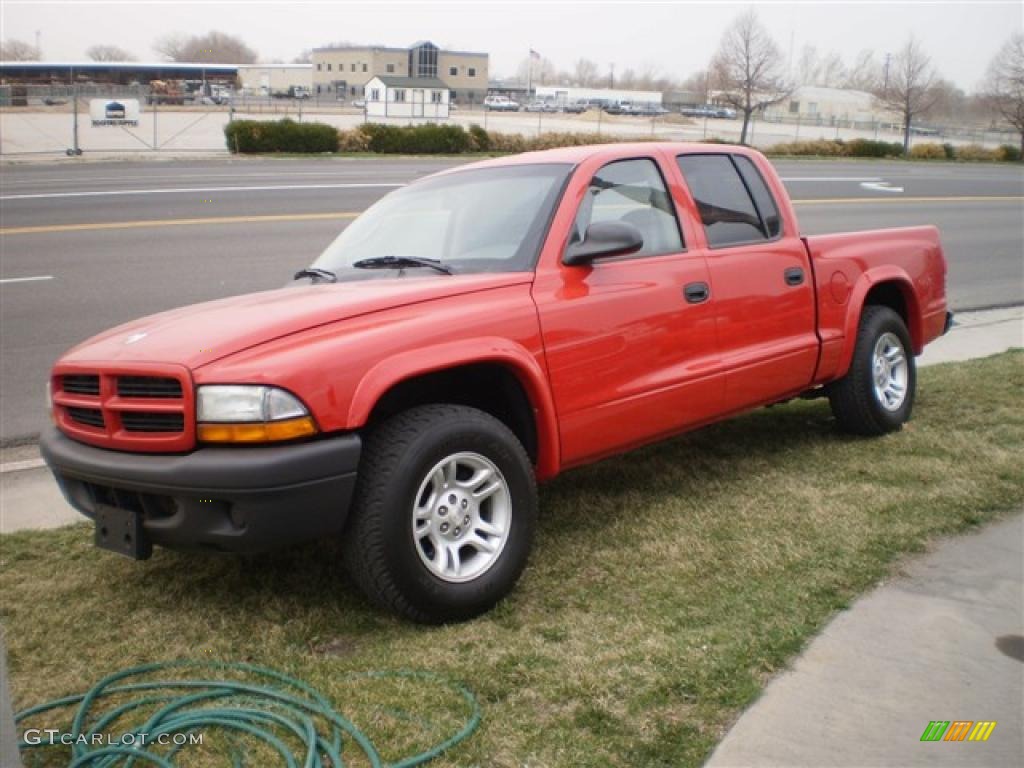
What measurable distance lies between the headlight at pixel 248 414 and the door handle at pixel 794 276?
3.07 meters

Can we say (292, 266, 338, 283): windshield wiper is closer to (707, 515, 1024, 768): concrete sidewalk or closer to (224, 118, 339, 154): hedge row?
(707, 515, 1024, 768): concrete sidewalk

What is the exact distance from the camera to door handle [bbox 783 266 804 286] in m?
5.75

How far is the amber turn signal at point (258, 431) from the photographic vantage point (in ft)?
11.8

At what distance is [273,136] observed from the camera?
31.0m

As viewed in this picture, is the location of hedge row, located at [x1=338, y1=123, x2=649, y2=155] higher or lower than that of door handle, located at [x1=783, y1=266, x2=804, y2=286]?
higher

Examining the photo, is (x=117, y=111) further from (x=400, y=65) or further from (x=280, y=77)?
(x=400, y=65)

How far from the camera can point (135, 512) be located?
3801 millimetres

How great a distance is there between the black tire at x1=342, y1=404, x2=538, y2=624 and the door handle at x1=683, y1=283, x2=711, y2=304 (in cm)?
136

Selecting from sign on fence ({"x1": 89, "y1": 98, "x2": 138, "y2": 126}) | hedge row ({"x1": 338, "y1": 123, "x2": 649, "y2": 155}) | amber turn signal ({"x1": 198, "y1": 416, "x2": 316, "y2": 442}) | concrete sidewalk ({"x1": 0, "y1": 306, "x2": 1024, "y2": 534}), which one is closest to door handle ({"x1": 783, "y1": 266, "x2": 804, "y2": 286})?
amber turn signal ({"x1": 198, "y1": 416, "x2": 316, "y2": 442})

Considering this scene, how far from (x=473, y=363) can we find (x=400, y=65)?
102 metres

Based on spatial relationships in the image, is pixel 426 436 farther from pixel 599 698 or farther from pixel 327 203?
pixel 327 203

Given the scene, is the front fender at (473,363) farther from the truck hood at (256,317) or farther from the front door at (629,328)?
the truck hood at (256,317)

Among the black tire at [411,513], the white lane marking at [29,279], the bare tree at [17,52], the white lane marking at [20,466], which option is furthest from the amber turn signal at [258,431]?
the bare tree at [17,52]

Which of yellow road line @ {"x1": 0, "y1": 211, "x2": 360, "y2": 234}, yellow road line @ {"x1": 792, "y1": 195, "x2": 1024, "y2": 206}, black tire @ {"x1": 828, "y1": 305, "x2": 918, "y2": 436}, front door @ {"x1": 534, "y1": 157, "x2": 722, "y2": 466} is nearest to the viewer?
front door @ {"x1": 534, "y1": 157, "x2": 722, "y2": 466}
